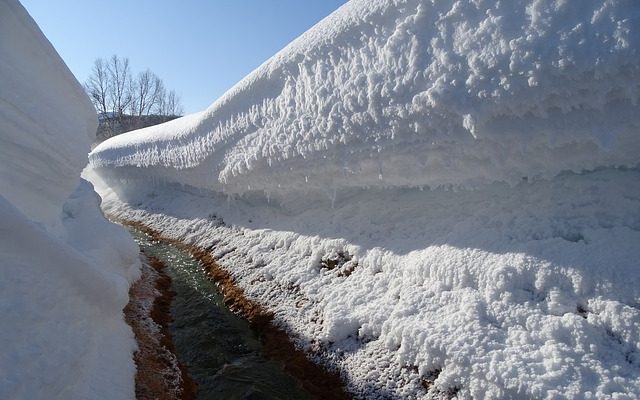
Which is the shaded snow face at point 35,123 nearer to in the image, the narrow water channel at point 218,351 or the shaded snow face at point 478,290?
the narrow water channel at point 218,351

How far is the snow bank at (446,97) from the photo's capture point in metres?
4.17

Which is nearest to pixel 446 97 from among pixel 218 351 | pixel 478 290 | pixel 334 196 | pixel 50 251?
pixel 478 290

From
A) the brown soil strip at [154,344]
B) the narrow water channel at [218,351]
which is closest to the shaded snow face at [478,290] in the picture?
the narrow water channel at [218,351]

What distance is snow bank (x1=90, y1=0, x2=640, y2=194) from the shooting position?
417cm

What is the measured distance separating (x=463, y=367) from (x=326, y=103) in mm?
4255

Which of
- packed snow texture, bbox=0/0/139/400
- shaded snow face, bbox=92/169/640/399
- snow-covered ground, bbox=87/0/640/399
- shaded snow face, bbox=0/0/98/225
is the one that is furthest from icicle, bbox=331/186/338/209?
shaded snow face, bbox=0/0/98/225

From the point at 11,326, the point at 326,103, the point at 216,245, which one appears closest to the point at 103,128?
the point at 216,245

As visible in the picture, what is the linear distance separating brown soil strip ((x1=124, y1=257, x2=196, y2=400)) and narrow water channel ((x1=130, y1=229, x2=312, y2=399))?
5.3 inches

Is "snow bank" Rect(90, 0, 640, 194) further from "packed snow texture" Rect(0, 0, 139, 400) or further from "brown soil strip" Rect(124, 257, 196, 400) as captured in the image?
"packed snow texture" Rect(0, 0, 139, 400)

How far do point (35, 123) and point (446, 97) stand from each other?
4.73 metres

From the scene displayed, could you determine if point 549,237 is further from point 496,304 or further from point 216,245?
point 216,245

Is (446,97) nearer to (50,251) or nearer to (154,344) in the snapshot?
(50,251)

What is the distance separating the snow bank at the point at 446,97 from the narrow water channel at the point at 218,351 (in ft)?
8.02

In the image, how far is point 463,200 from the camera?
5543mm
